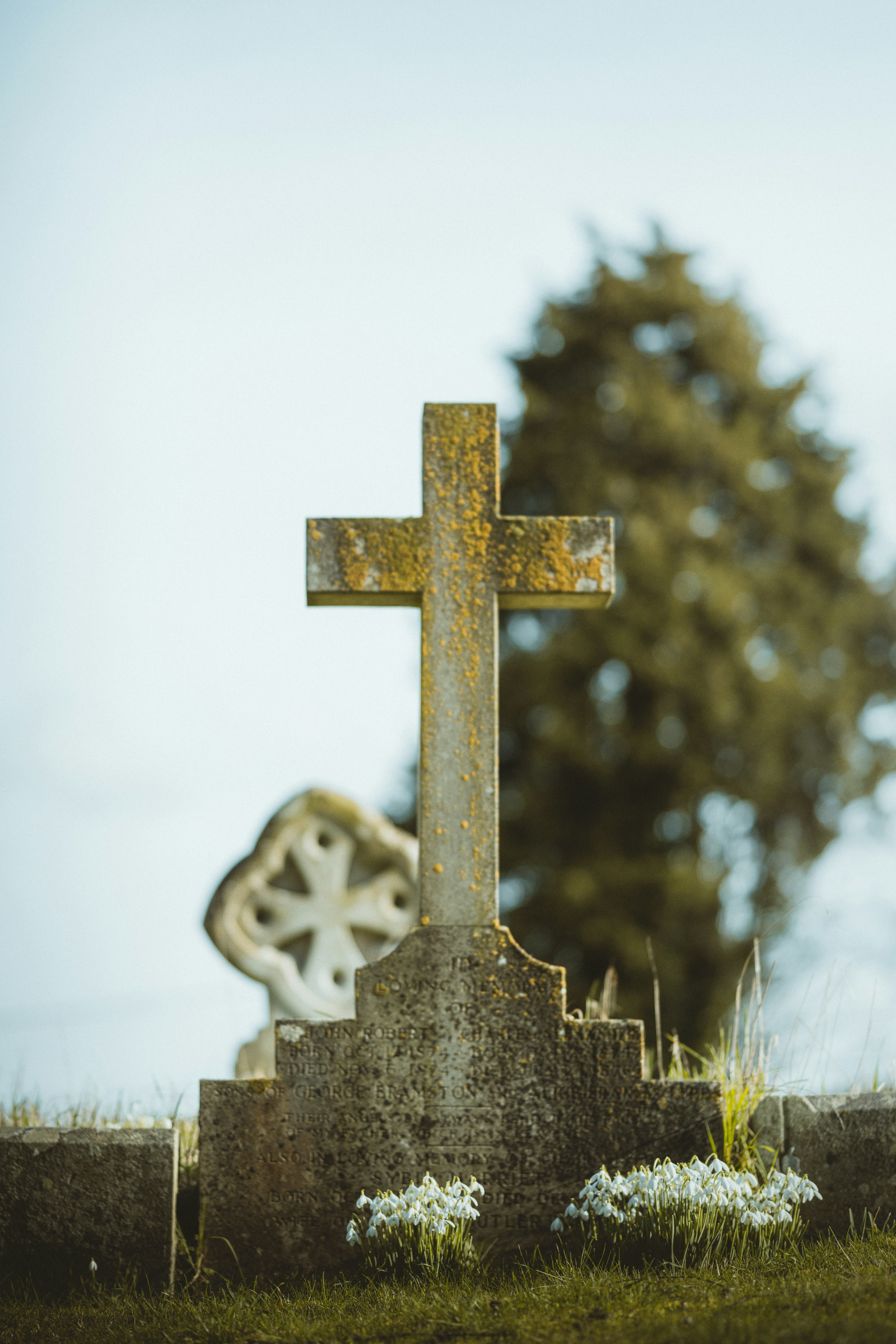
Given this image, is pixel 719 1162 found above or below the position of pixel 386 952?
below

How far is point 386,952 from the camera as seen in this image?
7570 mm

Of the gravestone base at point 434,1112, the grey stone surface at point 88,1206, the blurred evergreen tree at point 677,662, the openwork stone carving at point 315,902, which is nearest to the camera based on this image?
the grey stone surface at point 88,1206

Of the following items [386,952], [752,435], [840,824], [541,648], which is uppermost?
[752,435]

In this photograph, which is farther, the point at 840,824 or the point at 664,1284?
the point at 840,824

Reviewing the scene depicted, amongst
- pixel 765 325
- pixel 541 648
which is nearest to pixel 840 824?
pixel 541 648

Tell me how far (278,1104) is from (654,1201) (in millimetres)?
1269

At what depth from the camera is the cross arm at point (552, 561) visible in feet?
16.0

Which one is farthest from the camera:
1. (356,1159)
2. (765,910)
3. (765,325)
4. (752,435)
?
(765,325)

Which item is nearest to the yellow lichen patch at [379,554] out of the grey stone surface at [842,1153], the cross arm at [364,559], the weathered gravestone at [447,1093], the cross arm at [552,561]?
the cross arm at [364,559]

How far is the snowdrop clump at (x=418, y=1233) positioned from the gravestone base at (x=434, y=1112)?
252 millimetres

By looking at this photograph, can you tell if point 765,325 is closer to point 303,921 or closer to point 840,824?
point 840,824

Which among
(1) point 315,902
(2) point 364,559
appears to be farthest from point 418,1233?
(1) point 315,902

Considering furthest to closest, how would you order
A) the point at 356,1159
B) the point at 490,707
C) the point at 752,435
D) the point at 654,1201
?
the point at 752,435
the point at 490,707
the point at 356,1159
the point at 654,1201

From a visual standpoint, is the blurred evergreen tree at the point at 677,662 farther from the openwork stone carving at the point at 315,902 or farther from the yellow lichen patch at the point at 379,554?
the yellow lichen patch at the point at 379,554
